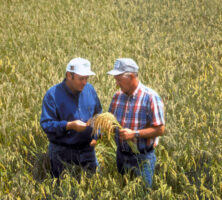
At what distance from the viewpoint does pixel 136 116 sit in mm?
2801

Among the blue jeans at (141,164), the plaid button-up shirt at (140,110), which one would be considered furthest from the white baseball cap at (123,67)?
the blue jeans at (141,164)

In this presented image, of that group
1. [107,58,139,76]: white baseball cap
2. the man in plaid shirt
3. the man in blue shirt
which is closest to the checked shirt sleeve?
the man in plaid shirt

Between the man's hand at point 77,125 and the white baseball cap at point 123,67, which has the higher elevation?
the white baseball cap at point 123,67

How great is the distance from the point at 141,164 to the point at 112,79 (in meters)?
3.22

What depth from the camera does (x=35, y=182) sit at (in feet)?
10.6

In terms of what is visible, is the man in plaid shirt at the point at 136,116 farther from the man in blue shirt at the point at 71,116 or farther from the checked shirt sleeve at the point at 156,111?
the man in blue shirt at the point at 71,116

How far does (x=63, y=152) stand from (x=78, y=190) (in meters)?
0.43

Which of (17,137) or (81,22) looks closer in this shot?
(17,137)

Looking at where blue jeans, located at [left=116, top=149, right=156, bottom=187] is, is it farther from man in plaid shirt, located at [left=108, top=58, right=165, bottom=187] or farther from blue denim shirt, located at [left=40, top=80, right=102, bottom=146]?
blue denim shirt, located at [left=40, top=80, right=102, bottom=146]

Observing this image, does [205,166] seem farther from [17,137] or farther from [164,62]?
[164,62]

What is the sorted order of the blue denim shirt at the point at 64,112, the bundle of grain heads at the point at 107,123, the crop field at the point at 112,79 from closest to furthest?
the bundle of grain heads at the point at 107,123 → the blue denim shirt at the point at 64,112 → the crop field at the point at 112,79

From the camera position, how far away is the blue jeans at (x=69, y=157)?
321 cm

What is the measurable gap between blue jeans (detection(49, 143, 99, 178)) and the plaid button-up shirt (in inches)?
22.7

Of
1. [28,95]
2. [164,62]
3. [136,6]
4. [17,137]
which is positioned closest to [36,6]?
[136,6]
